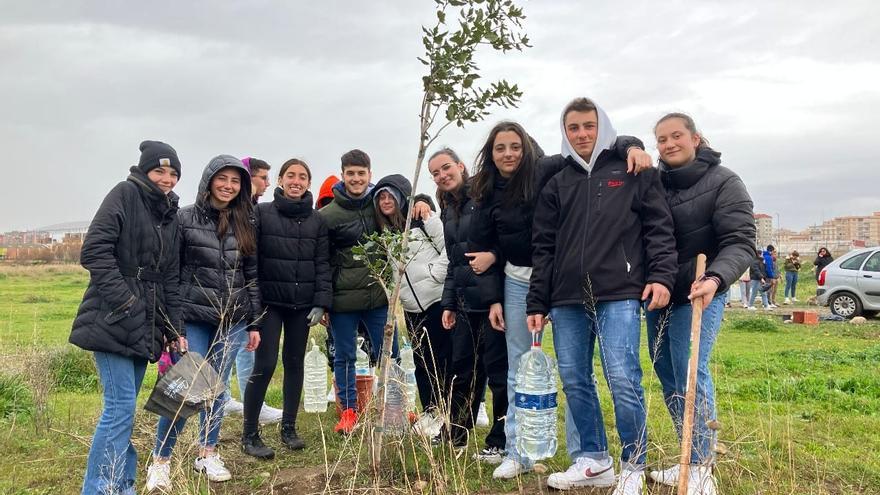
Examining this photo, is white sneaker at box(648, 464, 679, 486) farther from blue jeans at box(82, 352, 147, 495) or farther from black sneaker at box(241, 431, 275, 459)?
blue jeans at box(82, 352, 147, 495)

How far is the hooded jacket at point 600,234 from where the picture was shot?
3615mm

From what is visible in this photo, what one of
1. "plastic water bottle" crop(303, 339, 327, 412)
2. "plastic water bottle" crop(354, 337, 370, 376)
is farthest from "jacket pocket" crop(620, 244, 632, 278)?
"plastic water bottle" crop(303, 339, 327, 412)

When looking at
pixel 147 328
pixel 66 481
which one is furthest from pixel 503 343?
pixel 66 481

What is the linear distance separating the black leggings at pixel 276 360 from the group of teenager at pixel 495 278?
0.01 meters

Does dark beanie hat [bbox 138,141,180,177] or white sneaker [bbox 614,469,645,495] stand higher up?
dark beanie hat [bbox 138,141,180,177]

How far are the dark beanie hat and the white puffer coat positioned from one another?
6.44ft

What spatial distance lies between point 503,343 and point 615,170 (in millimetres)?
1489

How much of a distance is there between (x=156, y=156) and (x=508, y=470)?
9.42 ft

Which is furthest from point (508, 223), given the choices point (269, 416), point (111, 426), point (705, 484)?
point (269, 416)

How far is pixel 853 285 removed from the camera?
15398 mm

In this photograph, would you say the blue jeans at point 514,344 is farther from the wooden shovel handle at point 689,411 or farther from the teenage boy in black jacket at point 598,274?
the wooden shovel handle at point 689,411

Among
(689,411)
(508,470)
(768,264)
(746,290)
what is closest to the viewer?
(689,411)

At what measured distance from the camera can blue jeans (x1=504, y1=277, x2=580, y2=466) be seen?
429cm

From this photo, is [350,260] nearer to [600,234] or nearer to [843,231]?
[600,234]
